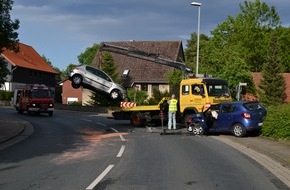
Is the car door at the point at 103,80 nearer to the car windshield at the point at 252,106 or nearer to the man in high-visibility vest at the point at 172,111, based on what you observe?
the man in high-visibility vest at the point at 172,111

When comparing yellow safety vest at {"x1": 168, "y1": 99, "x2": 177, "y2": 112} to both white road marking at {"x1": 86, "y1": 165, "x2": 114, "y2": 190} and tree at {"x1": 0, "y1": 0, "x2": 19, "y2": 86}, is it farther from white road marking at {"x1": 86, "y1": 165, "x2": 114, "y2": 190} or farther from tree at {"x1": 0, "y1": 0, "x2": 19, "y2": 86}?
white road marking at {"x1": 86, "y1": 165, "x2": 114, "y2": 190}

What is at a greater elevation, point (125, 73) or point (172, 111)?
point (125, 73)

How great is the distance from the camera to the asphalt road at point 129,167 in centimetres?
905

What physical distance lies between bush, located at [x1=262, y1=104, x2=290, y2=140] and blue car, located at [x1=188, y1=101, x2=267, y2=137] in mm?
626

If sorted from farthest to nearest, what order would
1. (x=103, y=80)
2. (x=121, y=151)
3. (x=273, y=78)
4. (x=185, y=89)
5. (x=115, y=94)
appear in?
1. (x=273, y=78)
2. (x=115, y=94)
3. (x=103, y=80)
4. (x=185, y=89)
5. (x=121, y=151)

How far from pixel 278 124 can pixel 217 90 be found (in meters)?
6.03

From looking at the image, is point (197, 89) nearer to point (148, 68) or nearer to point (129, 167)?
point (129, 167)

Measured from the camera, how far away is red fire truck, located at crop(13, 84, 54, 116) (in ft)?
126

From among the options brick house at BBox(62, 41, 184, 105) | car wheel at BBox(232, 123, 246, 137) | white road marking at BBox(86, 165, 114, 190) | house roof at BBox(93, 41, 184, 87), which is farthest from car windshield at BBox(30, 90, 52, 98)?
white road marking at BBox(86, 165, 114, 190)

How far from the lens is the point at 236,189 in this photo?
8695 millimetres

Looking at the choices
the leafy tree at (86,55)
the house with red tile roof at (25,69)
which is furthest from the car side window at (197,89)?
the leafy tree at (86,55)

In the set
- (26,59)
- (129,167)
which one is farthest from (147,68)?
(129,167)

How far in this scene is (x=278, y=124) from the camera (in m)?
18.1

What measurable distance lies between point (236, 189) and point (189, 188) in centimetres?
89
